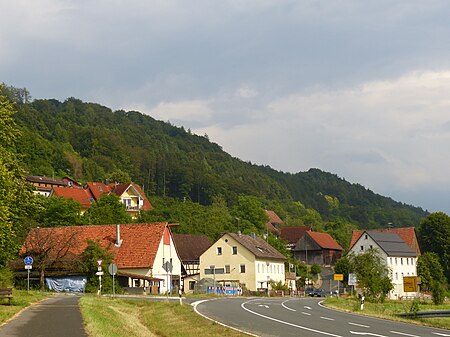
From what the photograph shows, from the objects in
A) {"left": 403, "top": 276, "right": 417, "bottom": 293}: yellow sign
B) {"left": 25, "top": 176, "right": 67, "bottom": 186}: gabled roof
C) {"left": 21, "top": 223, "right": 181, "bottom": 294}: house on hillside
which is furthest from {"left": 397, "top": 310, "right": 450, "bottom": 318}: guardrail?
{"left": 25, "top": 176, "right": 67, "bottom": 186}: gabled roof

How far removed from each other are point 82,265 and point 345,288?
40799 millimetres

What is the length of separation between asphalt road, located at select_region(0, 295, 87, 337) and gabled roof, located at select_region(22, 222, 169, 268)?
42.2m

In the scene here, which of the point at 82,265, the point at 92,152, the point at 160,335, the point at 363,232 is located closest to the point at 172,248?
the point at 82,265

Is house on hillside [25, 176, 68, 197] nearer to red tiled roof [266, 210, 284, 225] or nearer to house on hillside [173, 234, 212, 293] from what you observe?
house on hillside [173, 234, 212, 293]

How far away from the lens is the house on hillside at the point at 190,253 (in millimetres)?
89250

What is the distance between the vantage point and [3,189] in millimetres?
29734

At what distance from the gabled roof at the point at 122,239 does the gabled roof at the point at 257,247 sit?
1506cm

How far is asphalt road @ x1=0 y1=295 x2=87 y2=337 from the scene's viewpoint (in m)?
20.0

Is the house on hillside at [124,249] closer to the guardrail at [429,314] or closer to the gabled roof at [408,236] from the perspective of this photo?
the guardrail at [429,314]

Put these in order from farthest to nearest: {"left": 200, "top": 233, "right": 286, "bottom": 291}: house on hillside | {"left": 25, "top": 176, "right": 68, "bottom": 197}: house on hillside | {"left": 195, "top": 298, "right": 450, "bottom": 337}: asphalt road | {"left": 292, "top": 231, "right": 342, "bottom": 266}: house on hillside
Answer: {"left": 25, "top": 176, "right": 68, "bottom": 197}: house on hillside
{"left": 292, "top": 231, "right": 342, "bottom": 266}: house on hillside
{"left": 200, "top": 233, "right": 286, "bottom": 291}: house on hillside
{"left": 195, "top": 298, "right": 450, "bottom": 337}: asphalt road

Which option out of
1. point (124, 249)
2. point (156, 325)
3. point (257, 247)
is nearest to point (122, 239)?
point (124, 249)

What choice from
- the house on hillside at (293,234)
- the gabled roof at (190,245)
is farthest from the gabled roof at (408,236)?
the house on hillside at (293,234)

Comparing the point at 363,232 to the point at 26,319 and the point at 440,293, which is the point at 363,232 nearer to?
the point at 440,293

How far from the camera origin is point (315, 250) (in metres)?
129
